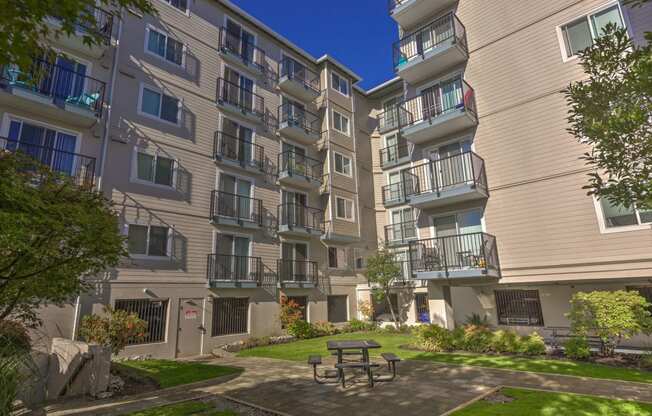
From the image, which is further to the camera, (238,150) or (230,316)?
(238,150)

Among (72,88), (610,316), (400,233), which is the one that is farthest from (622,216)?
(72,88)

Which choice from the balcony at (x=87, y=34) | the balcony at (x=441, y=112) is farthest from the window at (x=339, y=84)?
the balcony at (x=87, y=34)

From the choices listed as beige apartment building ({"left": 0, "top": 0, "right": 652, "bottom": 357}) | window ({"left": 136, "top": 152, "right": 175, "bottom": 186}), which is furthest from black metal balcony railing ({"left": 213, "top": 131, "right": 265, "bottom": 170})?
window ({"left": 136, "top": 152, "right": 175, "bottom": 186})

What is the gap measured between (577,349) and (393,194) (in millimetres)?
17922

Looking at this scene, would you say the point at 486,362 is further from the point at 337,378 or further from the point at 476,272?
the point at 337,378

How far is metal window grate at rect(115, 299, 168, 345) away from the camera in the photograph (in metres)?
15.4

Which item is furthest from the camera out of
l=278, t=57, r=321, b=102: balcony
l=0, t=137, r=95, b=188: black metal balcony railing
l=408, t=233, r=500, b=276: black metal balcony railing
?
l=278, t=57, r=321, b=102: balcony

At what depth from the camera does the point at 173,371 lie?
12.1 meters

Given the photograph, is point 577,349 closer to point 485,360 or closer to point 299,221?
point 485,360

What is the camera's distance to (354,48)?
28312 millimetres

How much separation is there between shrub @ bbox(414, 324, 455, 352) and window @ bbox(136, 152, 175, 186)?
14.1 metres

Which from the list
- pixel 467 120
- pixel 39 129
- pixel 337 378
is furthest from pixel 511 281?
pixel 39 129

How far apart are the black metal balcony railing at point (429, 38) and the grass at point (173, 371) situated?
55.0 ft

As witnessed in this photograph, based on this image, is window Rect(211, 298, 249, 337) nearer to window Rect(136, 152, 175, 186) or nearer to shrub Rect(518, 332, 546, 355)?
window Rect(136, 152, 175, 186)
